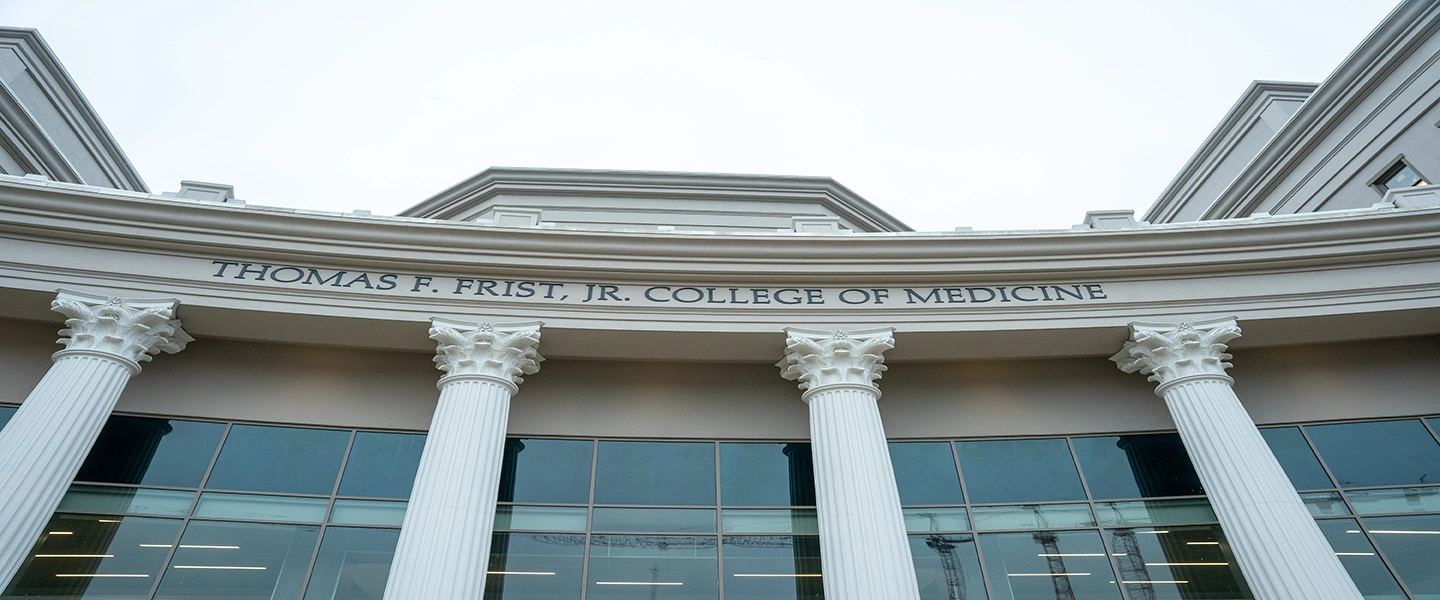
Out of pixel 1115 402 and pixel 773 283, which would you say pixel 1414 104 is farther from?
pixel 773 283

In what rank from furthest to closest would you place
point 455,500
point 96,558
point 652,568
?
point 652,568
point 96,558
point 455,500

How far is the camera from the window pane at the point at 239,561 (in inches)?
511

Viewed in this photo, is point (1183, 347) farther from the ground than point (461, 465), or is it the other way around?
point (1183, 347)

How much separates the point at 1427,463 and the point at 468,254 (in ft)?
58.9

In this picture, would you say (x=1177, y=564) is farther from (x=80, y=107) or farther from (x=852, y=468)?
(x=80, y=107)

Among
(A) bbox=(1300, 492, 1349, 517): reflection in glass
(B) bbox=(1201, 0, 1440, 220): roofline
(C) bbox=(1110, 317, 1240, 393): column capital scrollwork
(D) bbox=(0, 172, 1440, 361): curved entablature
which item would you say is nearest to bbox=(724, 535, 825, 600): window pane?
(D) bbox=(0, 172, 1440, 361): curved entablature

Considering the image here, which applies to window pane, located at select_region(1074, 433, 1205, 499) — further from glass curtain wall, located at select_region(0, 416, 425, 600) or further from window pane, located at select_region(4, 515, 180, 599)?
window pane, located at select_region(4, 515, 180, 599)

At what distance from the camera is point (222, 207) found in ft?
47.6

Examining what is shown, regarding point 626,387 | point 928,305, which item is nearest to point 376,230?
point 626,387

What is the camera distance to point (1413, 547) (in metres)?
13.9

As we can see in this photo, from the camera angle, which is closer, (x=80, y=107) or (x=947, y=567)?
(x=947, y=567)

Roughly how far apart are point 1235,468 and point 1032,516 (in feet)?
11.1

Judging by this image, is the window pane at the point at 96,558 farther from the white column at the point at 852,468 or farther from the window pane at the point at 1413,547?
the window pane at the point at 1413,547

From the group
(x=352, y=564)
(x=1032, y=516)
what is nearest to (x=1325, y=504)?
(x=1032, y=516)
